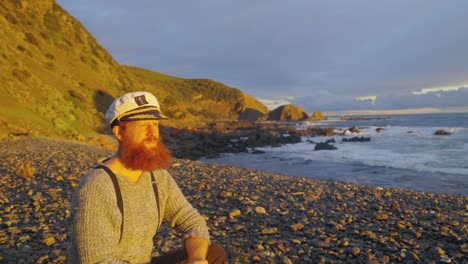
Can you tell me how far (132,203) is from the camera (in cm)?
259

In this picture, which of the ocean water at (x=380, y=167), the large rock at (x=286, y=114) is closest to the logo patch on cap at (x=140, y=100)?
the ocean water at (x=380, y=167)

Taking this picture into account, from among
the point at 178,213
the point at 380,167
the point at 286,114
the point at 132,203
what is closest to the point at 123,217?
the point at 132,203

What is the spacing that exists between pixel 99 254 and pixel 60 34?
4811 cm

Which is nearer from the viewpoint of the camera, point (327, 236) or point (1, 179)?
point (327, 236)

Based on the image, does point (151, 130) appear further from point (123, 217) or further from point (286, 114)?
point (286, 114)

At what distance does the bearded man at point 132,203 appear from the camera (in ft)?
7.53

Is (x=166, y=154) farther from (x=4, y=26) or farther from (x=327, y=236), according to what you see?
(x=4, y=26)

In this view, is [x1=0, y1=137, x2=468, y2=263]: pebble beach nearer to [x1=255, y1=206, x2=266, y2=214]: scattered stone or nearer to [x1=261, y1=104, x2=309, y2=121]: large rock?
[x1=255, y1=206, x2=266, y2=214]: scattered stone

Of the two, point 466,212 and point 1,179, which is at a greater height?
point 1,179

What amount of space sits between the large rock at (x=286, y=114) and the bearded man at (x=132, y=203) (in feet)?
405

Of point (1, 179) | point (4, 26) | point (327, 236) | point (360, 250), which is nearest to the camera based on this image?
point (360, 250)

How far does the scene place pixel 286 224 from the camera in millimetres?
6977

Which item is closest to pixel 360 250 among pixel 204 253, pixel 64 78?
pixel 204 253

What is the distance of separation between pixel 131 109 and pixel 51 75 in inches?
A: 1378
